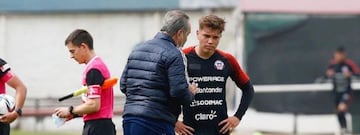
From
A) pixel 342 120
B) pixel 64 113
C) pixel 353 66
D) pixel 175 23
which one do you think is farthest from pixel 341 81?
pixel 175 23

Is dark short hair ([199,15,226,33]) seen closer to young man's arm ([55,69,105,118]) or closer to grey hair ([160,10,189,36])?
grey hair ([160,10,189,36])

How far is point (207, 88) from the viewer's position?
9930 mm

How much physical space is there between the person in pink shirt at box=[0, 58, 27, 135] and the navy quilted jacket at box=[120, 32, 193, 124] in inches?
56.3

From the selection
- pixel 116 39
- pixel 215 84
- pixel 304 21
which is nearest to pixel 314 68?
pixel 304 21

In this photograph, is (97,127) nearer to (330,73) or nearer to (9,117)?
(9,117)

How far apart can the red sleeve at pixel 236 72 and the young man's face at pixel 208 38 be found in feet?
1.01

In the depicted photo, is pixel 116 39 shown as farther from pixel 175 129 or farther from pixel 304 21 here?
pixel 175 129

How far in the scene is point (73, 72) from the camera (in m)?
24.8

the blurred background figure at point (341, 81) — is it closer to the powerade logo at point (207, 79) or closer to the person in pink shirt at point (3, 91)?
the powerade logo at point (207, 79)

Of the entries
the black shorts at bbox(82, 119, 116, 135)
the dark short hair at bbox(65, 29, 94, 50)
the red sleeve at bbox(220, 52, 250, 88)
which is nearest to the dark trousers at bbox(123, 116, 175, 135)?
the black shorts at bbox(82, 119, 116, 135)

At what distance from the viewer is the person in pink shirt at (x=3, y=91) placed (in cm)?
1012

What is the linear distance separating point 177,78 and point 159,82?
198mm

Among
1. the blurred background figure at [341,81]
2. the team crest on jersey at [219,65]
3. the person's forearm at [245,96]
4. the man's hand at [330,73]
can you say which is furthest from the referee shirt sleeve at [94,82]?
the man's hand at [330,73]

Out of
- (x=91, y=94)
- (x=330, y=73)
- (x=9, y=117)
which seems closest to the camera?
(x=91, y=94)
